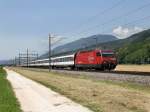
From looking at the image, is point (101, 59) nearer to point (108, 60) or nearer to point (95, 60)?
point (108, 60)

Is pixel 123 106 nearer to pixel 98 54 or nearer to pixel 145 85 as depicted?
pixel 145 85

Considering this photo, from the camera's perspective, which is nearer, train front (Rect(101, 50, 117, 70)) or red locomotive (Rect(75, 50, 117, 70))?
train front (Rect(101, 50, 117, 70))

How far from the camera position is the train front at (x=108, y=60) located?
65062 millimetres

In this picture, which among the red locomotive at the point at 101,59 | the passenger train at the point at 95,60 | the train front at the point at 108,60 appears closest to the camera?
the train front at the point at 108,60

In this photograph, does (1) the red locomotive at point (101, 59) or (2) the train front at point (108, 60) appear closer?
(2) the train front at point (108, 60)

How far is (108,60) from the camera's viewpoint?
214ft

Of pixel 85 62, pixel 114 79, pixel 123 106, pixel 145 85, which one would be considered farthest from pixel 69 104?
pixel 85 62

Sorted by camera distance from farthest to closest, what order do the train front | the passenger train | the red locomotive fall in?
the passenger train
the red locomotive
the train front

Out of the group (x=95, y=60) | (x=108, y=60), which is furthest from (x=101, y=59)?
(x=95, y=60)

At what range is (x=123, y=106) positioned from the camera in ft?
63.1

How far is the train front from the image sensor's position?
6506 centimetres

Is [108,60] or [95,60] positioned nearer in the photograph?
[108,60]

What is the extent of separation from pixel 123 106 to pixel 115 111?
1653mm

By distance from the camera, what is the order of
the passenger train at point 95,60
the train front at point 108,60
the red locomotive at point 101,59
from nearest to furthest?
1. the train front at point 108,60
2. the red locomotive at point 101,59
3. the passenger train at point 95,60
